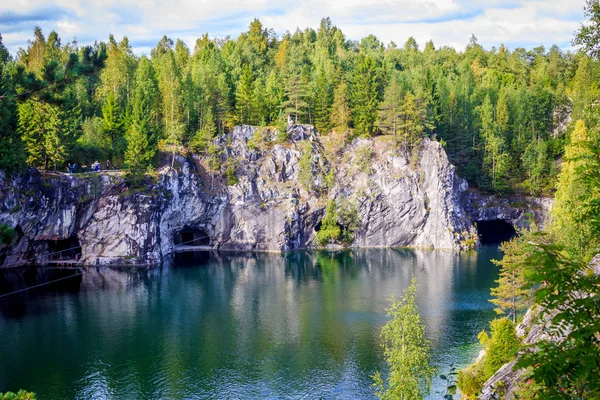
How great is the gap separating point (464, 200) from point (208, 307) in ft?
172

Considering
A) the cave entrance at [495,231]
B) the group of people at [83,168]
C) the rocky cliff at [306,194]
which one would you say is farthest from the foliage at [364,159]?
the group of people at [83,168]

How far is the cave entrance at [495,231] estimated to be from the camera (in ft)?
289

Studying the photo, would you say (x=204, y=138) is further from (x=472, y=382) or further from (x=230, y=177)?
(x=472, y=382)

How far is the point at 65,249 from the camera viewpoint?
71.1 metres

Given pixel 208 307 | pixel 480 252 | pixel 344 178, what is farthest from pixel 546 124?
pixel 208 307

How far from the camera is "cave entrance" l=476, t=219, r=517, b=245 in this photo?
289ft

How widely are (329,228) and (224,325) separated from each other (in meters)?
37.1

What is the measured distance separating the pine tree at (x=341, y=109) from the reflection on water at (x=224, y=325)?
24.5m

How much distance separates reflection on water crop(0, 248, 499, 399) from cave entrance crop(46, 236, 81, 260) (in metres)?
4.36

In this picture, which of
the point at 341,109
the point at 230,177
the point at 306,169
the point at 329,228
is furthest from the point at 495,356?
the point at 341,109

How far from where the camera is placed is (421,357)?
85.8 ft

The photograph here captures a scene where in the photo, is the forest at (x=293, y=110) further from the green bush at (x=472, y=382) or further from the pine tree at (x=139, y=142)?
the green bush at (x=472, y=382)

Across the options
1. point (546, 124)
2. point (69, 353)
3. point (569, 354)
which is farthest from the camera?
point (546, 124)

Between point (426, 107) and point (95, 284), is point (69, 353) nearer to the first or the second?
point (95, 284)
